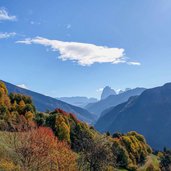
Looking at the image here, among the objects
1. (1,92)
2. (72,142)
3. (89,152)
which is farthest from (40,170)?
(1,92)

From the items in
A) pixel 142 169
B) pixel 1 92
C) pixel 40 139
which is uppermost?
pixel 1 92

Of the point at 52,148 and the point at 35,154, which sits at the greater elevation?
the point at 52,148

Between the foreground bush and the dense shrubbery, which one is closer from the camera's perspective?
the foreground bush

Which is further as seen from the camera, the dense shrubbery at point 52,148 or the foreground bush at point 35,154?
the dense shrubbery at point 52,148

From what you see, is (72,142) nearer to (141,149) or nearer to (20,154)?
(141,149)

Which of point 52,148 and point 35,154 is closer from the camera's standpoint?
point 35,154

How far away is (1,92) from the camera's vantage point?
13650 cm

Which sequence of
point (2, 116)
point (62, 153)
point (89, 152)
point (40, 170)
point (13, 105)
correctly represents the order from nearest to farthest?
point (40, 170) → point (62, 153) → point (89, 152) → point (2, 116) → point (13, 105)

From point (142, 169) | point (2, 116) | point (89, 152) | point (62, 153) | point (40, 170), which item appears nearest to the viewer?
point (40, 170)

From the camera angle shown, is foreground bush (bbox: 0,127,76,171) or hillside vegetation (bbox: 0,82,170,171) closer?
foreground bush (bbox: 0,127,76,171)

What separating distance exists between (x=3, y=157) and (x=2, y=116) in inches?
2136

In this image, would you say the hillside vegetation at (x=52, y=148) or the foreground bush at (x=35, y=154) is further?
the hillside vegetation at (x=52, y=148)

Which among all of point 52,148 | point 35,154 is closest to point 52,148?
point 52,148

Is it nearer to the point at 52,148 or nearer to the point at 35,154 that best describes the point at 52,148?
the point at 52,148
